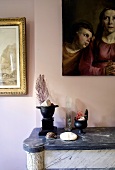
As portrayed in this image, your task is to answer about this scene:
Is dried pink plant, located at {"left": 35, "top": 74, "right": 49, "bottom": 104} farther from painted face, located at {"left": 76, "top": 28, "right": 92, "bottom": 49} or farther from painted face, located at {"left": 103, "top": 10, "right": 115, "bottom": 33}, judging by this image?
painted face, located at {"left": 103, "top": 10, "right": 115, "bottom": 33}

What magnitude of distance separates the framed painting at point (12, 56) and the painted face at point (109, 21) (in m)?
0.86

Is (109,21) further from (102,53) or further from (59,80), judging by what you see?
(59,80)

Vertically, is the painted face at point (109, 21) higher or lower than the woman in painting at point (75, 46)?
higher

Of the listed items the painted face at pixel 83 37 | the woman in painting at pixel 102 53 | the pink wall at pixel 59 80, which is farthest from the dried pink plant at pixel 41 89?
the painted face at pixel 83 37

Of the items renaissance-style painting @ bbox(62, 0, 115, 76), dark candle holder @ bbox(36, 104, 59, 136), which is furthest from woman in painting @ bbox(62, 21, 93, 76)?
dark candle holder @ bbox(36, 104, 59, 136)

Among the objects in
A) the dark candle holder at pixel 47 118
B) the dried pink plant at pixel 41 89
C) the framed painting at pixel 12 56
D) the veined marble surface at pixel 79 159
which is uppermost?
the framed painting at pixel 12 56

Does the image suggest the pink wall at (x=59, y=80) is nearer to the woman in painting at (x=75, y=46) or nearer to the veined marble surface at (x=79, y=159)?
the woman in painting at (x=75, y=46)

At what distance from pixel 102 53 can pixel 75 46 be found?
289 mm

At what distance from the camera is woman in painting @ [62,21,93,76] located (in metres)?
2.30

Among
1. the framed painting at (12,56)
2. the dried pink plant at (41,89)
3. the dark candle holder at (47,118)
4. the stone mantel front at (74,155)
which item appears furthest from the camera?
the framed painting at (12,56)

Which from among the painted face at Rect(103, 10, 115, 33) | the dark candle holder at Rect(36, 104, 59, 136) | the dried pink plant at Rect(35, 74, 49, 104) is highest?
the painted face at Rect(103, 10, 115, 33)

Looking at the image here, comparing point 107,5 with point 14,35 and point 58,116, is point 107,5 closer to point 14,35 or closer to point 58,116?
point 14,35

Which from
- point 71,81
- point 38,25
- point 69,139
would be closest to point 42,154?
point 69,139

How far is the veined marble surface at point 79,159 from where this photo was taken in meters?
1.77
